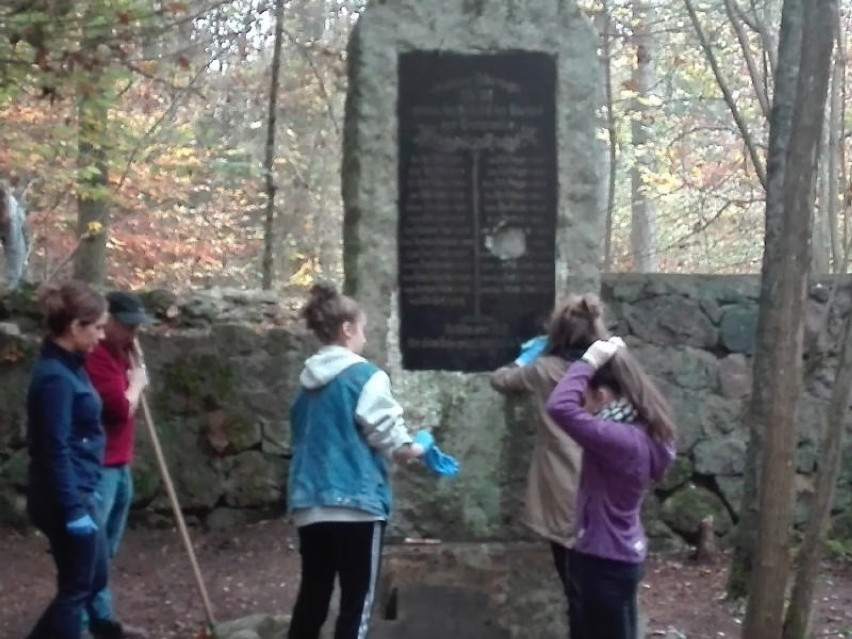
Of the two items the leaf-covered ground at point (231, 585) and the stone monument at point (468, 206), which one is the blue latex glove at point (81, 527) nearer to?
the stone monument at point (468, 206)

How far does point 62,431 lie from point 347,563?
1.14m

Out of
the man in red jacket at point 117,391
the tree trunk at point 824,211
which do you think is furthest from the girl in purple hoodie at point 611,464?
the tree trunk at point 824,211

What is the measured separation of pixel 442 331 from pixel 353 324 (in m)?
0.96

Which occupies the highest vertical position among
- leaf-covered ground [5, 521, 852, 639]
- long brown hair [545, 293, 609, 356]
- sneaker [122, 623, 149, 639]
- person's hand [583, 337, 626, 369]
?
long brown hair [545, 293, 609, 356]

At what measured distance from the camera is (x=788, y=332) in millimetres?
5348

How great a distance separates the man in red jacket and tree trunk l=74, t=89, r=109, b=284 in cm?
433

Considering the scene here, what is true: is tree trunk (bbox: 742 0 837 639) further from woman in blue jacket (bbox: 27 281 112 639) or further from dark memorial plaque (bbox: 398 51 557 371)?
woman in blue jacket (bbox: 27 281 112 639)

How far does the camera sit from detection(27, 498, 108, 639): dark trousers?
470cm

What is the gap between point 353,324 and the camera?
4.73 meters

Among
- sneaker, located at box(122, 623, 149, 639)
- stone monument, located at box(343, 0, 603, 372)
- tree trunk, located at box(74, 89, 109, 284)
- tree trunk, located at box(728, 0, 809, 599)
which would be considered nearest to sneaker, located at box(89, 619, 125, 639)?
sneaker, located at box(122, 623, 149, 639)

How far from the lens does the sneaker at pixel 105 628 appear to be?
230 inches

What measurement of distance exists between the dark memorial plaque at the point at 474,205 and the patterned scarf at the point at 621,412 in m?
1.48

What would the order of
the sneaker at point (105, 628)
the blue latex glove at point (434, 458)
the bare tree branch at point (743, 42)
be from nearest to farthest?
the blue latex glove at point (434, 458) → the sneaker at point (105, 628) → the bare tree branch at point (743, 42)

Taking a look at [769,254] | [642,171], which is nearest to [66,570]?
[769,254]
